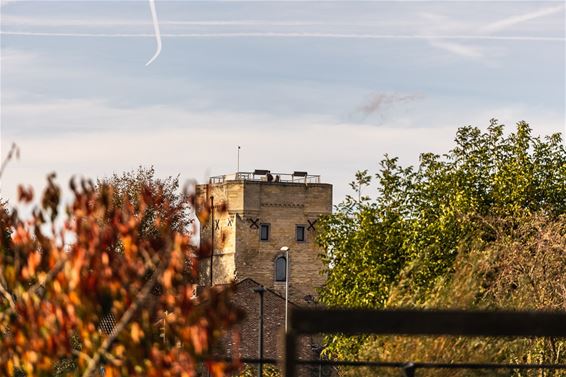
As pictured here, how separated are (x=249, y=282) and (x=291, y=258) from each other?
3122 centimetres

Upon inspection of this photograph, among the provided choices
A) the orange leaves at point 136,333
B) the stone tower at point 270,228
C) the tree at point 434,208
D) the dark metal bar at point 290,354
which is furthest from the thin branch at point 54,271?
the stone tower at point 270,228

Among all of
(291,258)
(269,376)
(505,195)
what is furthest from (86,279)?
(291,258)

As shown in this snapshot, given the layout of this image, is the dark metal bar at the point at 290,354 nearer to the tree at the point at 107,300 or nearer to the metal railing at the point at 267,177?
the tree at the point at 107,300

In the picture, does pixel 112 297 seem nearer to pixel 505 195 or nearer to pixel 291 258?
pixel 505 195

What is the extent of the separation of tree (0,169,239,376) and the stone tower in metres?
85.4

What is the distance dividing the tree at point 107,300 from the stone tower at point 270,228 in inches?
3363

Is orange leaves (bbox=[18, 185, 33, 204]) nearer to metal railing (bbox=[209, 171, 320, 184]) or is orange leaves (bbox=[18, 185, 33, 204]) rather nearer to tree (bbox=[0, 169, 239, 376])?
tree (bbox=[0, 169, 239, 376])

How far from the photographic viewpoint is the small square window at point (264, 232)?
95938 mm

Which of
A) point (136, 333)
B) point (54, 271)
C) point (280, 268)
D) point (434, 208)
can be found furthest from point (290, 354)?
point (280, 268)

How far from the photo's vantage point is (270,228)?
9669 cm

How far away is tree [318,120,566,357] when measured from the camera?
40.9m

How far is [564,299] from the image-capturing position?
25.5 metres

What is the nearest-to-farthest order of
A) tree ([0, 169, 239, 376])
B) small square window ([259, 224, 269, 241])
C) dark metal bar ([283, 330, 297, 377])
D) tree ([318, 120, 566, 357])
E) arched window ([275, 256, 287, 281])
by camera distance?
dark metal bar ([283, 330, 297, 377]), tree ([0, 169, 239, 376]), tree ([318, 120, 566, 357]), arched window ([275, 256, 287, 281]), small square window ([259, 224, 269, 241])

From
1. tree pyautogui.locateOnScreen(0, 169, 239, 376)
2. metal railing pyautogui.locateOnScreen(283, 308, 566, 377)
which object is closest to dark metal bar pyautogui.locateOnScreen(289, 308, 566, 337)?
metal railing pyautogui.locateOnScreen(283, 308, 566, 377)
